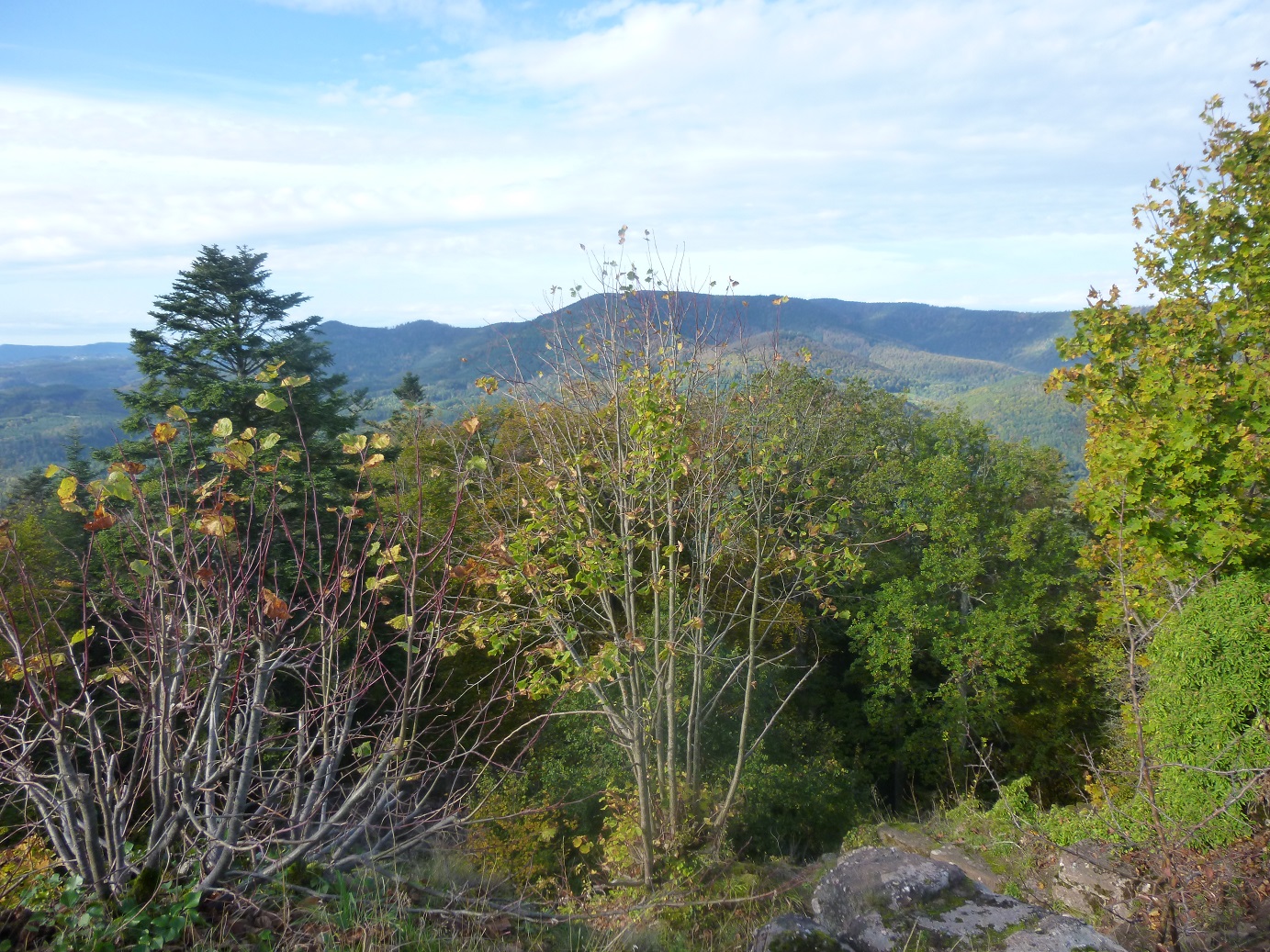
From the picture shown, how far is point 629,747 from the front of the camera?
7.39 metres

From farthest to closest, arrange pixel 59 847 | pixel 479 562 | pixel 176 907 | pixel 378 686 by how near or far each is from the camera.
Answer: pixel 378 686, pixel 479 562, pixel 59 847, pixel 176 907

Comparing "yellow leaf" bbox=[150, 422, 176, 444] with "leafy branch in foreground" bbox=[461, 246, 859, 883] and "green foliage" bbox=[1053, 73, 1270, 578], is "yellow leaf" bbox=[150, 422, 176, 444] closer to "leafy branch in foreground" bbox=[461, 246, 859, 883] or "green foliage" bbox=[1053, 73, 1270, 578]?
"leafy branch in foreground" bbox=[461, 246, 859, 883]

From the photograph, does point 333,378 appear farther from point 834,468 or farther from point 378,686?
point 834,468

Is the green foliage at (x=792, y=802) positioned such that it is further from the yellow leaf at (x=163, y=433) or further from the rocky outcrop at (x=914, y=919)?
the yellow leaf at (x=163, y=433)

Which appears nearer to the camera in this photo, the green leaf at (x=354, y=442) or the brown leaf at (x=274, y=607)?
the brown leaf at (x=274, y=607)

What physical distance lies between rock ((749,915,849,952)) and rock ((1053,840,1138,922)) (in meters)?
3.35

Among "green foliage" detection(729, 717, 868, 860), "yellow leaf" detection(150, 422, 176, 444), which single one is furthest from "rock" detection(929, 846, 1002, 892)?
"yellow leaf" detection(150, 422, 176, 444)

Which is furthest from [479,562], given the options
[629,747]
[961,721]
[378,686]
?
[961,721]

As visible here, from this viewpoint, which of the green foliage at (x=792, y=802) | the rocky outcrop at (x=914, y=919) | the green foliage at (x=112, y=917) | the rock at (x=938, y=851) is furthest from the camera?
the green foliage at (x=792, y=802)

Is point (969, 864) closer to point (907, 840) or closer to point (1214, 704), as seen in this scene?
point (907, 840)

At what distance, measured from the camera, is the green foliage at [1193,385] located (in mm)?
7492

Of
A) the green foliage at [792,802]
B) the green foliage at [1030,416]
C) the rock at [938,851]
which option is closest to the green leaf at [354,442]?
the rock at [938,851]

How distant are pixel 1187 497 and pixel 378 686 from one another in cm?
1262

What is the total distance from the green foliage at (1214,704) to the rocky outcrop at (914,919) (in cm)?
326
